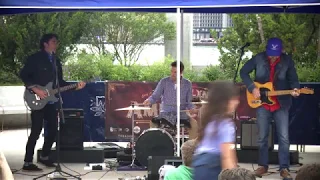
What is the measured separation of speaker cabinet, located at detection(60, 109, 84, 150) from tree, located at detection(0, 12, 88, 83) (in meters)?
6.20

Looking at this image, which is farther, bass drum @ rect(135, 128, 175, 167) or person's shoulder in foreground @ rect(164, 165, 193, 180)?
bass drum @ rect(135, 128, 175, 167)

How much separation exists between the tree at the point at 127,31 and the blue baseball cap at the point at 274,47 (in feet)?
29.4

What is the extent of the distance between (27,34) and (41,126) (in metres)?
6.92

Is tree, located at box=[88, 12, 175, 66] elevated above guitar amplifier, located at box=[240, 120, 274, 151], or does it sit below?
above

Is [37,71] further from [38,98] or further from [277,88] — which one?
[277,88]

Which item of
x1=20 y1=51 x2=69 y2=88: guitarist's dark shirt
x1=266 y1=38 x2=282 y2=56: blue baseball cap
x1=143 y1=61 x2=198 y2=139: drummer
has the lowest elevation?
x1=143 y1=61 x2=198 y2=139: drummer

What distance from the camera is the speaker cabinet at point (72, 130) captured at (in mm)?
9164

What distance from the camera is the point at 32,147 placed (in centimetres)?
870

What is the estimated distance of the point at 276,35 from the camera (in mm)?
14883

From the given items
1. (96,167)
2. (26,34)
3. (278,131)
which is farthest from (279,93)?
(26,34)

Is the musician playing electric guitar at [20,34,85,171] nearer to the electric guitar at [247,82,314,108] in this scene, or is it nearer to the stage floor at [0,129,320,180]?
the stage floor at [0,129,320,180]

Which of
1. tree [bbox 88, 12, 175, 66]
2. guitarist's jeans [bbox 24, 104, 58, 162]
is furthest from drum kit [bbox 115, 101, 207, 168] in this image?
tree [bbox 88, 12, 175, 66]

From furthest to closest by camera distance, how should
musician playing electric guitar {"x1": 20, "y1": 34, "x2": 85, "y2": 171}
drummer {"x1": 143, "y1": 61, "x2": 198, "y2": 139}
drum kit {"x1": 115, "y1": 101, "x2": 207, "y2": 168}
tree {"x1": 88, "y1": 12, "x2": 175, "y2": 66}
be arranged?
tree {"x1": 88, "y1": 12, "x2": 175, "y2": 66}
drummer {"x1": 143, "y1": 61, "x2": 198, "y2": 139}
musician playing electric guitar {"x1": 20, "y1": 34, "x2": 85, "y2": 171}
drum kit {"x1": 115, "y1": 101, "x2": 207, "y2": 168}

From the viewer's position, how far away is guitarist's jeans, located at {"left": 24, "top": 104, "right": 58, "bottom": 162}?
8.69 m
